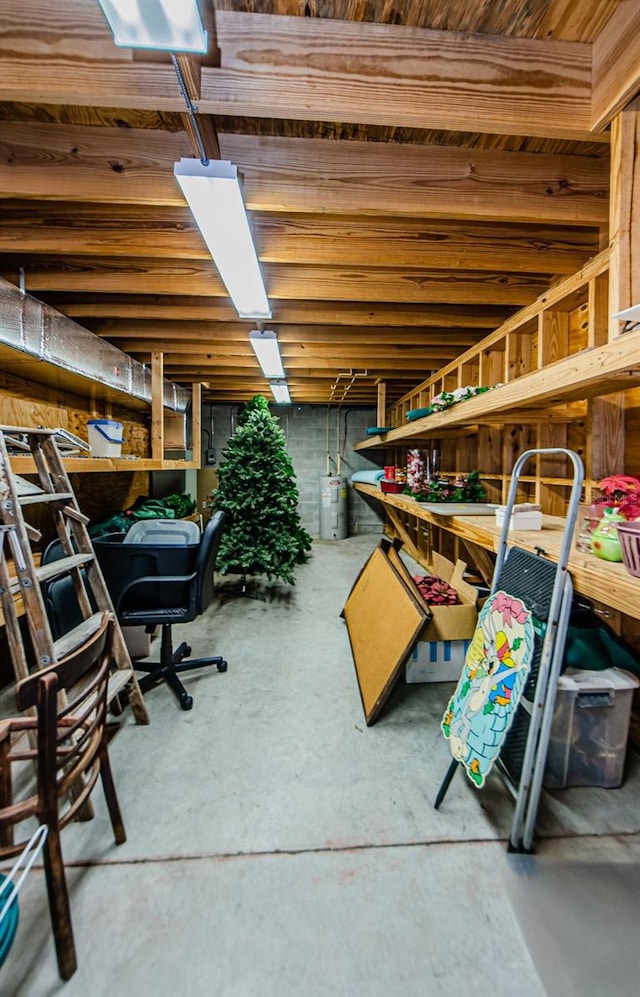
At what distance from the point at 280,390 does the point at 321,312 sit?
2666 millimetres

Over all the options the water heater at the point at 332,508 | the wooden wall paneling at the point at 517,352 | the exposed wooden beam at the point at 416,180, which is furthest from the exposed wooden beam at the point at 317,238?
the water heater at the point at 332,508

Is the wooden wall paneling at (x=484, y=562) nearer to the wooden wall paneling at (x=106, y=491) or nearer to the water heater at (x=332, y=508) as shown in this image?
the wooden wall paneling at (x=106, y=491)

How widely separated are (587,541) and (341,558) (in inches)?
170

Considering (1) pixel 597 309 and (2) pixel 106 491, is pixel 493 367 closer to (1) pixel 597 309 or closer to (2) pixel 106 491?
(1) pixel 597 309

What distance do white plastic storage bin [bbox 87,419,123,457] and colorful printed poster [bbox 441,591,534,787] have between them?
2.69 m

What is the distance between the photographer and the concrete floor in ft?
3.34

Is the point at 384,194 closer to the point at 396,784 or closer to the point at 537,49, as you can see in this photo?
the point at 537,49

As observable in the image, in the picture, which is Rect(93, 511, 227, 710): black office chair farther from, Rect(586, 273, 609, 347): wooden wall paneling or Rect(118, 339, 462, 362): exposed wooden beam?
Rect(118, 339, 462, 362): exposed wooden beam

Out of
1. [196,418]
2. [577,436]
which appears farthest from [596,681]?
[196,418]

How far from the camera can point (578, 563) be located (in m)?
1.27

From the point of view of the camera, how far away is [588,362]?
4.00 ft

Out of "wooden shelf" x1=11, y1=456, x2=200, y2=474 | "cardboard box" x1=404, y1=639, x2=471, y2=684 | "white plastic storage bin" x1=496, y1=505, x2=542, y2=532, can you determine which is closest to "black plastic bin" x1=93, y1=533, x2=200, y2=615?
"wooden shelf" x1=11, y1=456, x2=200, y2=474

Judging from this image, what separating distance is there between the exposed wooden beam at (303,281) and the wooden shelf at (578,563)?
152cm

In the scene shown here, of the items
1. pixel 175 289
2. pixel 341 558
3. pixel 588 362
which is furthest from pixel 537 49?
pixel 341 558
